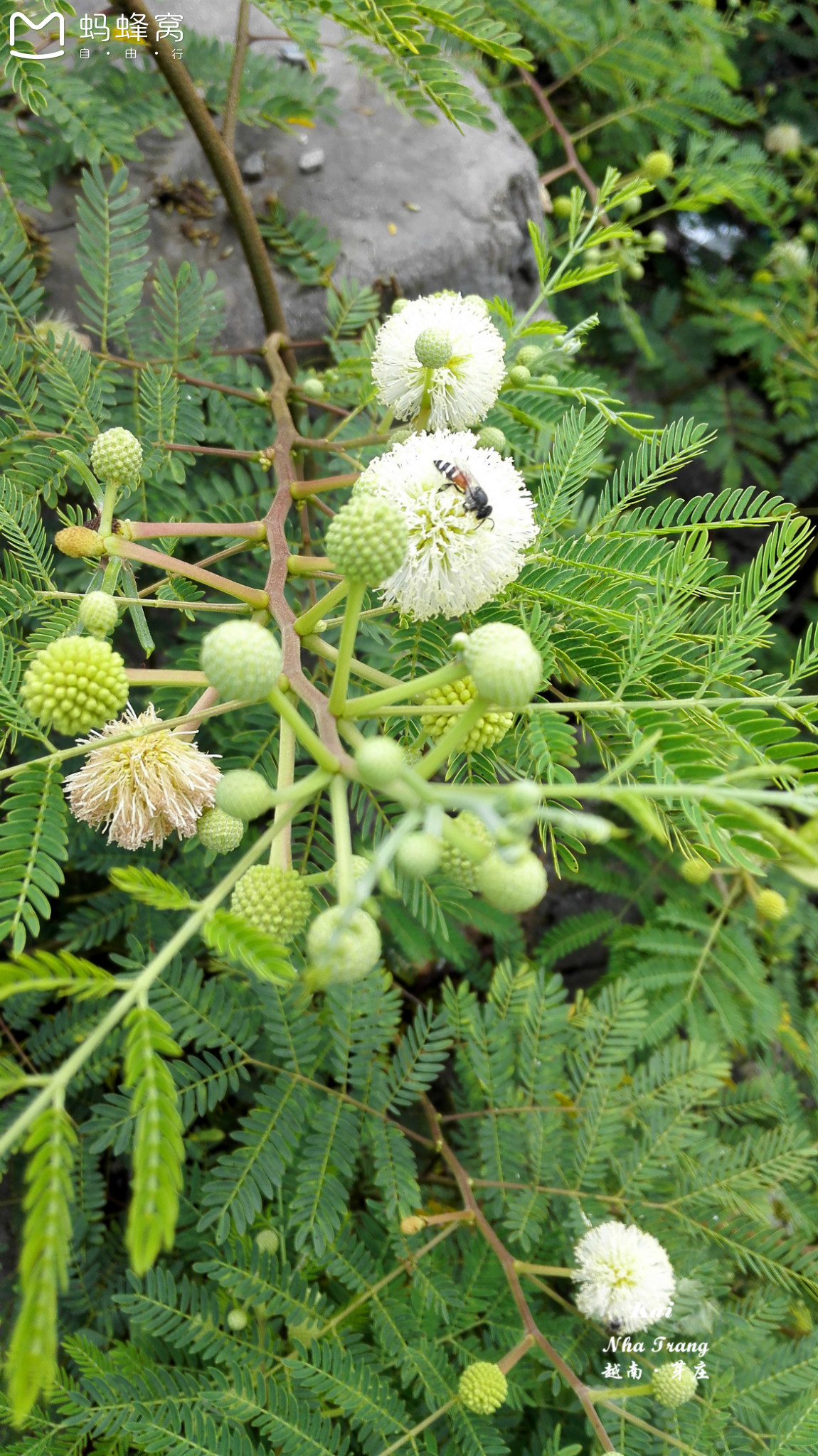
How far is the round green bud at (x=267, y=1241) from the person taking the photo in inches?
76.1

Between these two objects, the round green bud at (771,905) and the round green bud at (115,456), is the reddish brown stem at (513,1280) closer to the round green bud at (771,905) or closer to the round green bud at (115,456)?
the round green bud at (771,905)

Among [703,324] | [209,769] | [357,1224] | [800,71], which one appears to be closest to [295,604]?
[209,769]

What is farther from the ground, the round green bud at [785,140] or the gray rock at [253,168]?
the round green bud at [785,140]

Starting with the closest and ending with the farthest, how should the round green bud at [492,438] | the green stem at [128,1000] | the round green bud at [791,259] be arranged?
1. the green stem at [128,1000]
2. the round green bud at [492,438]
3. the round green bud at [791,259]

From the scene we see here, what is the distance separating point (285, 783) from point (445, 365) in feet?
2.75

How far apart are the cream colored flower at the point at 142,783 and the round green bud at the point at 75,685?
0.77ft

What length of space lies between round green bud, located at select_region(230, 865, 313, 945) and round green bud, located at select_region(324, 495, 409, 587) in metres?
0.42

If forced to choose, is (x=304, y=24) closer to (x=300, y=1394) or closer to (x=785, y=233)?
(x=785, y=233)

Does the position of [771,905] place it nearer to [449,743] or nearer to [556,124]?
[449,743]

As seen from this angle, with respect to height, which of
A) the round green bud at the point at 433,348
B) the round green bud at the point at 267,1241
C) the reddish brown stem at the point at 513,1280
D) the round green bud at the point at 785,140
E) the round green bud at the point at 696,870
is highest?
the round green bud at the point at 785,140

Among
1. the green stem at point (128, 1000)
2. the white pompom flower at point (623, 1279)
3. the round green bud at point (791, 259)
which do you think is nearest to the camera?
the green stem at point (128, 1000)

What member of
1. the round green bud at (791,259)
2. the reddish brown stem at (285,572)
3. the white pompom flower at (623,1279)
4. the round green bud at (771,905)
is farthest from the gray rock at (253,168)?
the white pompom flower at (623,1279)

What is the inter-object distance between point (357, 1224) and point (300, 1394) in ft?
1.44

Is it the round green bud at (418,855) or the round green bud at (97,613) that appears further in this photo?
the round green bud at (97,613)
